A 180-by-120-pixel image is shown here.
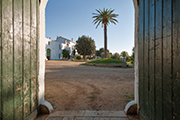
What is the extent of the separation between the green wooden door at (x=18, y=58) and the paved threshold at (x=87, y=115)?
539 millimetres

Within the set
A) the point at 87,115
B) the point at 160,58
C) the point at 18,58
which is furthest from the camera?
the point at 87,115

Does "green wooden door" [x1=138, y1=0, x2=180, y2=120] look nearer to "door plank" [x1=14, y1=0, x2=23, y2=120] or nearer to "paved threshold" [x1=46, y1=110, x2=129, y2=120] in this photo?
"paved threshold" [x1=46, y1=110, x2=129, y2=120]

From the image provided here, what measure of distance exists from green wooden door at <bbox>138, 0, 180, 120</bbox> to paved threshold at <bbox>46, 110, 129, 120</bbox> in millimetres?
569

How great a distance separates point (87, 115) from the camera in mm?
2299

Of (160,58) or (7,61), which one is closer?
(160,58)

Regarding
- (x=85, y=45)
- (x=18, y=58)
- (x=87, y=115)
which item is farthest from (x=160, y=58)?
(x=85, y=45)

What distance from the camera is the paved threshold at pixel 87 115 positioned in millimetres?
2191

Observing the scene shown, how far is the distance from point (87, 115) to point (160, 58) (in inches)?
77.3

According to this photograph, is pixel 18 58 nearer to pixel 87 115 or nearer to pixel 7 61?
pixel 7 61

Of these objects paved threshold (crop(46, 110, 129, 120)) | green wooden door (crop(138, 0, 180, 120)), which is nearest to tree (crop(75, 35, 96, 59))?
paved threshold (crop(46, 110, 129, 120))

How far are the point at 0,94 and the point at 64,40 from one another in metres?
47.8

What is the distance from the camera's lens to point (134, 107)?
2.38m

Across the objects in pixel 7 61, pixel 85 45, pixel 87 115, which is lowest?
pixel 87 115

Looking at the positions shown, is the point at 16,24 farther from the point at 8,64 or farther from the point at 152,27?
the point at 152,27
